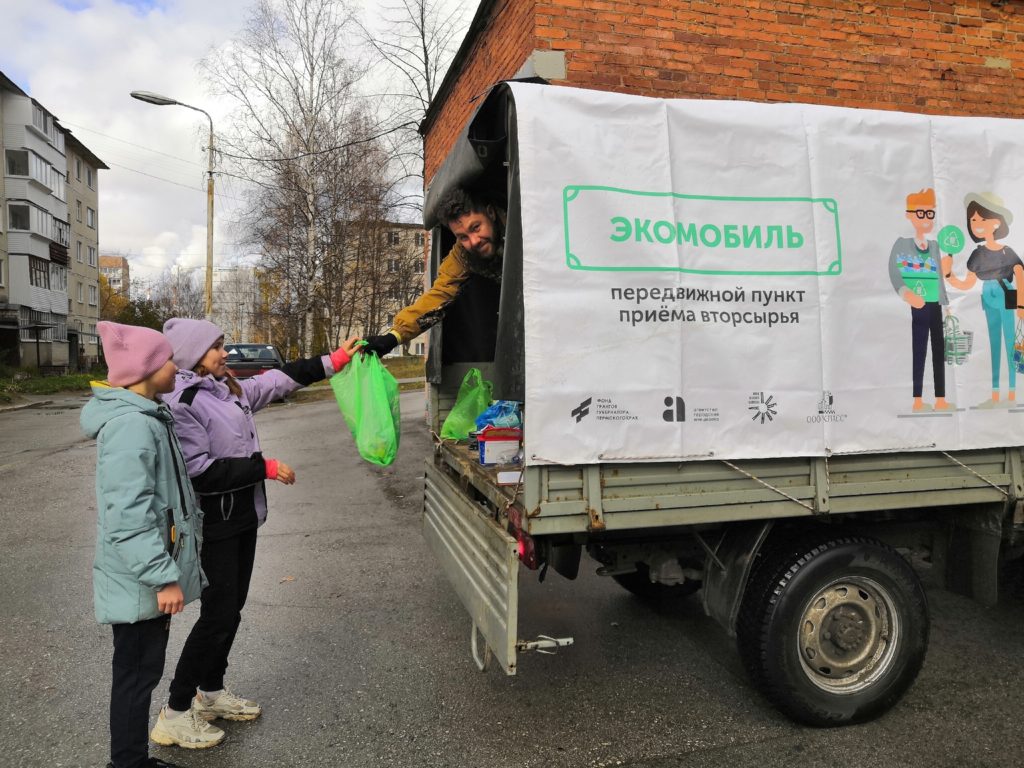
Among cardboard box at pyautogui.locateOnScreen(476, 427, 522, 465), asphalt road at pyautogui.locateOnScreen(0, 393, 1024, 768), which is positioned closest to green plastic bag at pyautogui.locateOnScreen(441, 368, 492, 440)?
cardboard box at pyautogui.locateOnScreen(476, 427, 522, 465)

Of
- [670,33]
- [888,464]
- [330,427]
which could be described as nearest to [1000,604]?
[888,464]

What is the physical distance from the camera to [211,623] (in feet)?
10.2

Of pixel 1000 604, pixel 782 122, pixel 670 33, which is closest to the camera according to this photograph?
pixel 782 122

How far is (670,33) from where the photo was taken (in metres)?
6.41

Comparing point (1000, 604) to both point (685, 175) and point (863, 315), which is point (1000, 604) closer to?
point (863, 315)

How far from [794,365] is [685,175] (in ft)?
3.00

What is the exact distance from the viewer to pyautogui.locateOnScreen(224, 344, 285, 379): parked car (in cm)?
1972

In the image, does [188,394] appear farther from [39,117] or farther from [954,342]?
[39,117]

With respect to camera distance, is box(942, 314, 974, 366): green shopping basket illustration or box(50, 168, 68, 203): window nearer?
box(942, 314, 974, 366): green shopping basket illustration

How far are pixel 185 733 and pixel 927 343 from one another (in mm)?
3711

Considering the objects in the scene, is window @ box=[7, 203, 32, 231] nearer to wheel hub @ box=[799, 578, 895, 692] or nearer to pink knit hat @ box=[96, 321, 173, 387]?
pink knit hat @ box=[96, 321, 173, 387]

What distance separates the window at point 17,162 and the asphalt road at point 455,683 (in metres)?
41.7

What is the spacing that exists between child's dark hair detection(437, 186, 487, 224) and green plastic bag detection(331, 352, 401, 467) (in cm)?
96

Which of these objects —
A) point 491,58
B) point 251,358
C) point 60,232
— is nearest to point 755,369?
point 491,58
